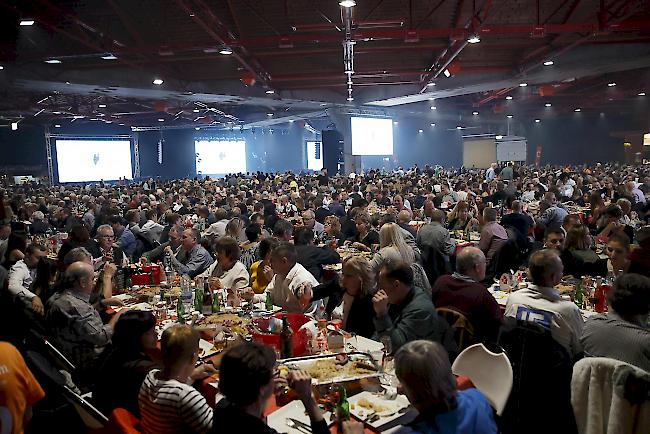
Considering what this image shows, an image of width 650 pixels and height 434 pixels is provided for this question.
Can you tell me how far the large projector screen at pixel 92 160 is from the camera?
29219 millimetres

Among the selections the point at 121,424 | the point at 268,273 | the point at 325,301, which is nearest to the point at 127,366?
the point at 121,424

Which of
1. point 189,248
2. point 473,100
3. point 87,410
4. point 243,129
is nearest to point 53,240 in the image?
point 189,248

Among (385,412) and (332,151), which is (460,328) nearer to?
(385,412)

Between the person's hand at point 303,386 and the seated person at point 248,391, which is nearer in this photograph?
the seated person at point 248,391

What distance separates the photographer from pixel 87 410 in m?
2.85

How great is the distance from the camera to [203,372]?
10.5ft

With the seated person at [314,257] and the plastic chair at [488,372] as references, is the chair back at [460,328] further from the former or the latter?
the seated person at [314,257]

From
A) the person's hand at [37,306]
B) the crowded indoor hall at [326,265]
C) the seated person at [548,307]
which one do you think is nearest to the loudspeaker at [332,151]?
the crowded indoor hall at [326,265]

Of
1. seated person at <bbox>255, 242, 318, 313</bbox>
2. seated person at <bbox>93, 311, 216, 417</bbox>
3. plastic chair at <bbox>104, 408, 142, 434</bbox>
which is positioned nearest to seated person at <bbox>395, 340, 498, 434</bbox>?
plastic chair at <bbox>104, 408, 142, 434</bbox>

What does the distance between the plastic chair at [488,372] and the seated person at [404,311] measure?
28 centimetres

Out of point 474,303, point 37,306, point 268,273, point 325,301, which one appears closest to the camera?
point 474,303

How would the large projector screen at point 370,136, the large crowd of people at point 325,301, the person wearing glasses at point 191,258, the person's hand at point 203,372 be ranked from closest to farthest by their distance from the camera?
the large crowd of people at point 325,301, the person's hand at point 203,372, the person wearing glasses at point 191,258, the large projector screen at point 370,136

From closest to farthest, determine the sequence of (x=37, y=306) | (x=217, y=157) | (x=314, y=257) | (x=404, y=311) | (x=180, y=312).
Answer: (x=404, y=311)
(x=180, y=312)
(x=37, y=306)
(x=314, y=257)
(x=217, y=157)

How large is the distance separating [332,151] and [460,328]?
65.3 ft
